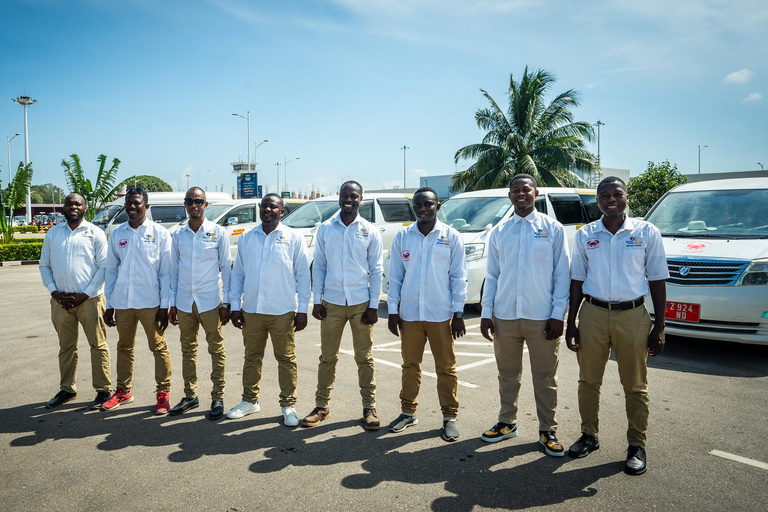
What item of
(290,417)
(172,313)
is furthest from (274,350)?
(172,313)

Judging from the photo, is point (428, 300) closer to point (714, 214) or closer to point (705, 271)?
point (705, 271)

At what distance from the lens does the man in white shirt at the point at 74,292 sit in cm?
502

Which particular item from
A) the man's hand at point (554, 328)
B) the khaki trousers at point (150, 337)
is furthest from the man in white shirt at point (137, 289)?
the man's hand at point (554, 328)

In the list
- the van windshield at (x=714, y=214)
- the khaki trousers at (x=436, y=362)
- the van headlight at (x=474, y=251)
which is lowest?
the khaki trousers at (x=436, y=362)

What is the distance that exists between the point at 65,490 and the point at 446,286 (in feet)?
9.60

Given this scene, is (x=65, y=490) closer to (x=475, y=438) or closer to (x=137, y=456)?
(x=137, y=456)

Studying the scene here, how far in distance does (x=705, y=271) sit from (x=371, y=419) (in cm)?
407

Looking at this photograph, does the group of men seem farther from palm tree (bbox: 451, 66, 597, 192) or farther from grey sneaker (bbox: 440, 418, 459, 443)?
palm tree (bbox: 451, 66, 597, 192)

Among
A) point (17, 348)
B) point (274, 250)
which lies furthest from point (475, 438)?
point (17, 348)

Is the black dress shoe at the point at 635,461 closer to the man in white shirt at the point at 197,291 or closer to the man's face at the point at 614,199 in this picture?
the man's face at the point at 614,199

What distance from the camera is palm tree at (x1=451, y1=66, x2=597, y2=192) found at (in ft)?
Answer: 82.0

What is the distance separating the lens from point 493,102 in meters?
26.2

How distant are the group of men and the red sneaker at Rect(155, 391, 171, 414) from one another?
0.5 inches

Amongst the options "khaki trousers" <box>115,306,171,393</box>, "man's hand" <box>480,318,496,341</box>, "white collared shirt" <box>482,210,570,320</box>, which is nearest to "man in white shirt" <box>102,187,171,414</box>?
"khaki trousers" <box>115,306,171,393</box>
